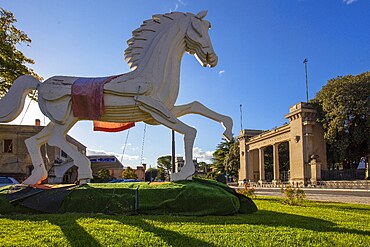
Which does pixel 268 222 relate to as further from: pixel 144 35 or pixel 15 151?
pixel 15 151

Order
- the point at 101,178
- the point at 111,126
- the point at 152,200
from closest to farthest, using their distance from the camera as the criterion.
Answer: the point at 152,200, the point at 111,126, the point at 101,178

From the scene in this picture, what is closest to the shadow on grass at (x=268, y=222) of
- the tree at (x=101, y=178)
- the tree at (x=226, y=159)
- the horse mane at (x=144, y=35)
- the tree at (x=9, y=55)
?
the horse mane at (x=144, y=35)

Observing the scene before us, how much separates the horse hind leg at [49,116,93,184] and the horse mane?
1.82 metres

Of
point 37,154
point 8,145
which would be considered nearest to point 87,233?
point 37,154

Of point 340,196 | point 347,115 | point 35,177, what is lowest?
point 340,196

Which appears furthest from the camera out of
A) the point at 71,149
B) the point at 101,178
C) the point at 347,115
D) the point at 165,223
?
the point at 347,115

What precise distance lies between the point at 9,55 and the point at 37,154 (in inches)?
344

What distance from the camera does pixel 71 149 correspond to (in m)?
7.23

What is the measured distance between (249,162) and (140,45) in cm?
3849

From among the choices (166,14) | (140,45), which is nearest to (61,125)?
(140,45)

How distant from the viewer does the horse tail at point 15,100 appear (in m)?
7.38

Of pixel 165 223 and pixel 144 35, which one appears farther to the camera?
pixel 144 35

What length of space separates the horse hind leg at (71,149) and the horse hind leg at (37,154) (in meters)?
0.26

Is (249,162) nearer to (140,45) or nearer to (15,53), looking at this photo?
(15,53)
